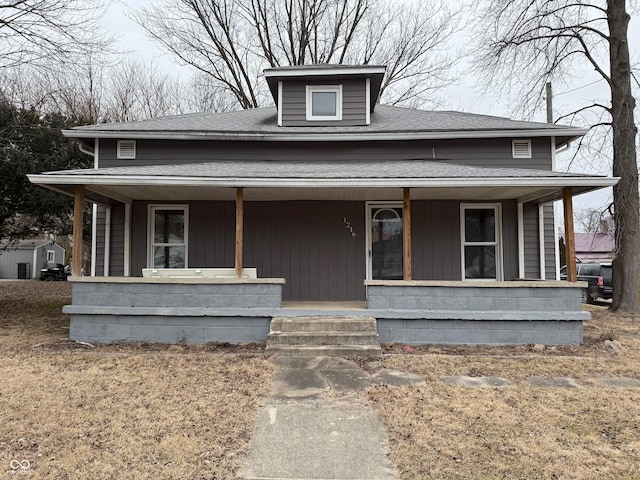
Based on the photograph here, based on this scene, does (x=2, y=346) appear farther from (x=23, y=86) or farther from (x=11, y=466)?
(x=23, y=86)

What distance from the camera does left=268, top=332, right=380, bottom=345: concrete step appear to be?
242 inches

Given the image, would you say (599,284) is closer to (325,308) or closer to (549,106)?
(549,106)

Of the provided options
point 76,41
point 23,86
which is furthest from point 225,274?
point 23,86

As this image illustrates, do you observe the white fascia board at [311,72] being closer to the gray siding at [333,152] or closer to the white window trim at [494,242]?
the gray siding at [333,152]

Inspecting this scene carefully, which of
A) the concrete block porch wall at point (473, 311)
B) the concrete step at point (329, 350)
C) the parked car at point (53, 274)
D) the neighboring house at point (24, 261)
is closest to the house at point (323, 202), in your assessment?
the concrete block porch wall at point (473, 311)

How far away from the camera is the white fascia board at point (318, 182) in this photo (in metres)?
6.62

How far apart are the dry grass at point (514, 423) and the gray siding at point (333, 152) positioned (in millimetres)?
4680

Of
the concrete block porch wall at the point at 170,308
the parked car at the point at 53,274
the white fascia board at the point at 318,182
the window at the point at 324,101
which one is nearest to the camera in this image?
the white fascia board at the point at 318,182

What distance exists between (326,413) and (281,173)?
444cm

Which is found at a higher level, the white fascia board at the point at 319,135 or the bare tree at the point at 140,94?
the bare tree at the point at 140,94

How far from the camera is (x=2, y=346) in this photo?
6.57 metres

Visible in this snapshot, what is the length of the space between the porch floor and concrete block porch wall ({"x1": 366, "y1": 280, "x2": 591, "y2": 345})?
674 mm

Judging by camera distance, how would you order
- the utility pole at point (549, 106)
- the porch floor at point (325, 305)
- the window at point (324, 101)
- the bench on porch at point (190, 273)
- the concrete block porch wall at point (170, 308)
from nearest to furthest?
the concrete block porch wall at point (170, 308) → the porch floor at point (325, 305) → the bench on porch at point (190, 273) → the window at point (324, 101) → the utility pole at point (549, 106)

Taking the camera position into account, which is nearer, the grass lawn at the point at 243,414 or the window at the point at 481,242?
the grass lawn at the point at 243,414
